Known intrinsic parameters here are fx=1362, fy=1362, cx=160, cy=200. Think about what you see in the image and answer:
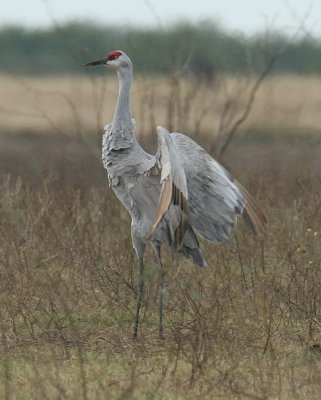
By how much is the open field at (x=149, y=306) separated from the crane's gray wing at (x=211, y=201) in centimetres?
30

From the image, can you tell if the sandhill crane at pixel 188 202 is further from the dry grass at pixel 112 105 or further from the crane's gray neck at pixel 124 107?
the dry grass at pixel 112 105

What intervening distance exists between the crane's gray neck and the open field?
0.82 m

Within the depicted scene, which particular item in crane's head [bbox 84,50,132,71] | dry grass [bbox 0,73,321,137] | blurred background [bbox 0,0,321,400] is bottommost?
dry grass [bbox 0,73,321,137]

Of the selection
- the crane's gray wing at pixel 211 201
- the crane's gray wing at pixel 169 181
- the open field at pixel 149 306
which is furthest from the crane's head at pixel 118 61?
the open field at pixel 149 306

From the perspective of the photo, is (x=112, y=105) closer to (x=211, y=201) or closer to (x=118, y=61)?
(x=118, y=61)

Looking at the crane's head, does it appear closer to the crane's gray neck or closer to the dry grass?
the crane's gray neck

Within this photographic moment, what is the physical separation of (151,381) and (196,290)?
1.77 meters

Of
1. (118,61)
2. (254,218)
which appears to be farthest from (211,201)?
(118,61)

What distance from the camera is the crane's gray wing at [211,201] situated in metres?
7.45

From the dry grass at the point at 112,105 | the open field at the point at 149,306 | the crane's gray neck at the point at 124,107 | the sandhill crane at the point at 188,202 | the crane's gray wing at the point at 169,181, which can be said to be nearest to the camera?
the open field at the point at 149,306

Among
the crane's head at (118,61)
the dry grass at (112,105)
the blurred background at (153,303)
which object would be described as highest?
the crane's head at (118,61)

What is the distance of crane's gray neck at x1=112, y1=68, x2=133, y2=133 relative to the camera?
7.92 m

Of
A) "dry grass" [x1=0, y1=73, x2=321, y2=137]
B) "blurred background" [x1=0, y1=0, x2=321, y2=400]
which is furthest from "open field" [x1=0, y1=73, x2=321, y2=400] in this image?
"dry grass" [x1=0, y1=73, x2=321, y2=137]

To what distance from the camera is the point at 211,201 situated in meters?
7.47
